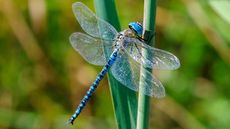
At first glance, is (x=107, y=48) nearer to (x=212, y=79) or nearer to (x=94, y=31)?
(x=94, y=31)

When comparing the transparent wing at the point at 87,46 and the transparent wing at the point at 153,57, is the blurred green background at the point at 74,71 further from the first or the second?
the transparent wing at the point at 153,57

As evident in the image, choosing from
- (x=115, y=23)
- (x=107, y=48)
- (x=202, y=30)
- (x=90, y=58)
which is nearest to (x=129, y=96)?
(x=115, y=23)

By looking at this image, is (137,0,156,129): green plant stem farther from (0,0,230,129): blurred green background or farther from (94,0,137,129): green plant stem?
(0,0,230,129): blurred green background

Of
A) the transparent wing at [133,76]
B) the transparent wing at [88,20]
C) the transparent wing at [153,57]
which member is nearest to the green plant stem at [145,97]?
the transparent wing at [133,76]

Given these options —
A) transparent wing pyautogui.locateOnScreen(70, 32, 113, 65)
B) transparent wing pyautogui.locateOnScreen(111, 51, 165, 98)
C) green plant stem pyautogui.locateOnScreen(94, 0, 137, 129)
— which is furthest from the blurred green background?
green plant stem pyautogui.locateOnScreen(94, 0, 137, 129)

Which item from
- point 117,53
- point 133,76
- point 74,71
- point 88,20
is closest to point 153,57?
point 133,76

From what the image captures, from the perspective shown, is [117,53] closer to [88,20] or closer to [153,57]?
[88,20]
